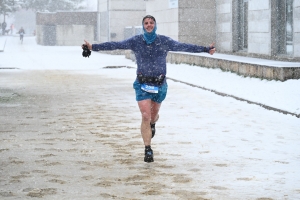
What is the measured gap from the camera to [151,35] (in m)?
8.73

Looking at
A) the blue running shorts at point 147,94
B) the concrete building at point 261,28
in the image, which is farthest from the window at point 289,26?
the blue running shorts at point 147,94

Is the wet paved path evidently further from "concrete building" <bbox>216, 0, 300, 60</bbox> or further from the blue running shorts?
"concrete building" <bbox>216, 0, 300, 60</bbox>

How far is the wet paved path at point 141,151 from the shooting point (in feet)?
23.3

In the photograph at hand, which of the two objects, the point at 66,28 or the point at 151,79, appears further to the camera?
the point at 66,28

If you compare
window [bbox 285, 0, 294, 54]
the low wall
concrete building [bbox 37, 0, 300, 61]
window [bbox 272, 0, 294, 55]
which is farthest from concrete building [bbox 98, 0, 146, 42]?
window [bbox 285, 0, 294, 54]

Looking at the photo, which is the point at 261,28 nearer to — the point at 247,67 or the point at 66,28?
the point at 247,67

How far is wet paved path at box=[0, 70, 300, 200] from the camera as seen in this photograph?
7.10m

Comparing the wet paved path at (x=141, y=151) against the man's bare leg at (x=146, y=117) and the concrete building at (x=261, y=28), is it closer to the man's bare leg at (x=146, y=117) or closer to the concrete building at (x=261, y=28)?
the man's bare leg at (x=146, y=117)

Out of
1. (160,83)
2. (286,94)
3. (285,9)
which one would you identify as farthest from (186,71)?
(160,83)

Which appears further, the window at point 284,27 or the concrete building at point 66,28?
the concrete building at point 66,28

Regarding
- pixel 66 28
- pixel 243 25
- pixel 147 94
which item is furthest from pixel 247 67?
pixel 66 28

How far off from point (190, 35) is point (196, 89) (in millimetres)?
12435

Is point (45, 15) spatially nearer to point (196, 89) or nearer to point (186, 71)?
point (186, 71)

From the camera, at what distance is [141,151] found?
9.45m
